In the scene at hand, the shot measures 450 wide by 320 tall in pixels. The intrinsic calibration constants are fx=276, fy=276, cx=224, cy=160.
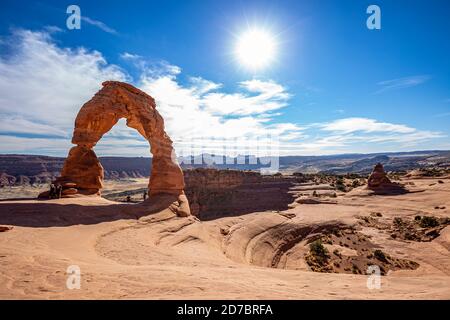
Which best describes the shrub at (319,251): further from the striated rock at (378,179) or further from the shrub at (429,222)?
the striated rock at (378,179)

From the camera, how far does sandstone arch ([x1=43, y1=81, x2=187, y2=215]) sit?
71.2ft

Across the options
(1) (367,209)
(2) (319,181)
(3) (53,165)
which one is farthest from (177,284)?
(3) (53,165)

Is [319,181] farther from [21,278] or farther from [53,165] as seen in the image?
[53,165]

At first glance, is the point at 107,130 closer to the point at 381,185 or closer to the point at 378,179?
the point at 378,179

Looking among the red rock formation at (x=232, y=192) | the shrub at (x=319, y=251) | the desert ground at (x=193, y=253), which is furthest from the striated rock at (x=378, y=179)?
the shrub at (x=319, y=251)

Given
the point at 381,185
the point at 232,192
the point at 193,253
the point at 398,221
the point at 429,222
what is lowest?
the point at 232,192

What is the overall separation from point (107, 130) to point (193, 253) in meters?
15.0

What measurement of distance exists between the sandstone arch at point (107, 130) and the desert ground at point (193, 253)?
3.70 m

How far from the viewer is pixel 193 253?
1265cm

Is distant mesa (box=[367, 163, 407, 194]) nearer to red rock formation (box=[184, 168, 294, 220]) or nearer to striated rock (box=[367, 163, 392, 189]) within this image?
striated rock (box=[367, 163, 392, 189])

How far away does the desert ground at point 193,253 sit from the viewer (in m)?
6.09

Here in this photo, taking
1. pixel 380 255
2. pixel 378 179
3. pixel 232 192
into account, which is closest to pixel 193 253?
pixel 380 255
